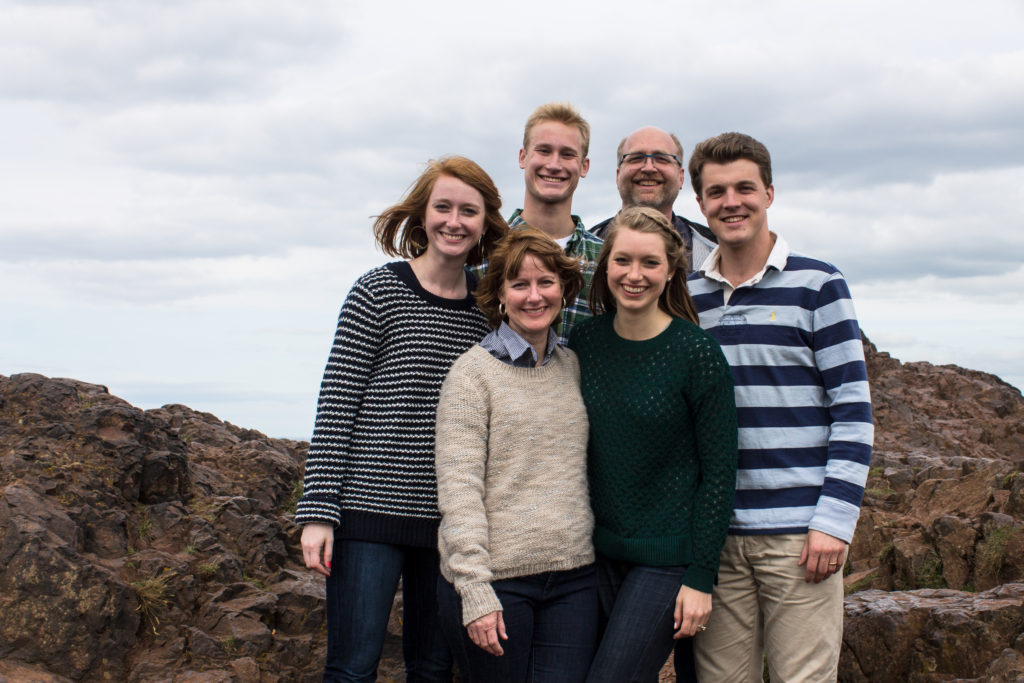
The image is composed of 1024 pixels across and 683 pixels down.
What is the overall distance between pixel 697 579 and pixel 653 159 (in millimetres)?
3318

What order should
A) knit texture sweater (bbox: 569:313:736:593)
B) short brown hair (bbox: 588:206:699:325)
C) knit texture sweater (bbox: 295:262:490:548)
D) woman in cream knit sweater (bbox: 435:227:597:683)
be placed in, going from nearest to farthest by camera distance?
woman in cream knit sweater (bbox: 435:227:597:683)
knit texture sweater (bbox: 569:313:736:593)
short brown hair (bbox: 588:206:699:325)
knit texture sweater (bbox: 295:262:490:548)

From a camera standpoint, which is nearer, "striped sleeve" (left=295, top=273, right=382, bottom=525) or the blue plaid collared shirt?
the blue plaid collared shirt

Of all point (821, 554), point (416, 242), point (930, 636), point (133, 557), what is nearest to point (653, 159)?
point (416, 242)

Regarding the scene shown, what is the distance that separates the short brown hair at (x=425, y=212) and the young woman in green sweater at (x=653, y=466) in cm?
92

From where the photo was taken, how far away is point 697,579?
12.7 feet

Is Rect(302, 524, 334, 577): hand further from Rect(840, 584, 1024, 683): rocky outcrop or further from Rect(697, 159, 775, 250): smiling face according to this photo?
Rect(840, 584, 1024, 683): rocky outcrop

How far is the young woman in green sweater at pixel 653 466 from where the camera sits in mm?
3875

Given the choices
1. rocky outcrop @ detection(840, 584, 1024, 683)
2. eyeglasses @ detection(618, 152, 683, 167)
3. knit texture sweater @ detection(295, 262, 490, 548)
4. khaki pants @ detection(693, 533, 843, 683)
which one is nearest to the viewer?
khaki pants @ detection(693, 533, 843, 683)

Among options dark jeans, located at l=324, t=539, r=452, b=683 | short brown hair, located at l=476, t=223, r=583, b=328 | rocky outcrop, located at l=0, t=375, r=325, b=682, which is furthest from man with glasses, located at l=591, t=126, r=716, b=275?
rocky outcrop, located at l=0, t=375, r=325, b=682

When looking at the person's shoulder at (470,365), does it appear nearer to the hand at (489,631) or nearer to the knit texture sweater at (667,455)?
the knit texture sweater at (667,455)

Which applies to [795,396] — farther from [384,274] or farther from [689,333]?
[384,274]

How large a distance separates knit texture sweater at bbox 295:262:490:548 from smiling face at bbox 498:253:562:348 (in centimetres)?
57

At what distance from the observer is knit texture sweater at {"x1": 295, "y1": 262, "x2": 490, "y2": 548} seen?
4.35 metres

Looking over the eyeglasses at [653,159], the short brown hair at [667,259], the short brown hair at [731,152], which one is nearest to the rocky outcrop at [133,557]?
the short brown hair at [667,259]
